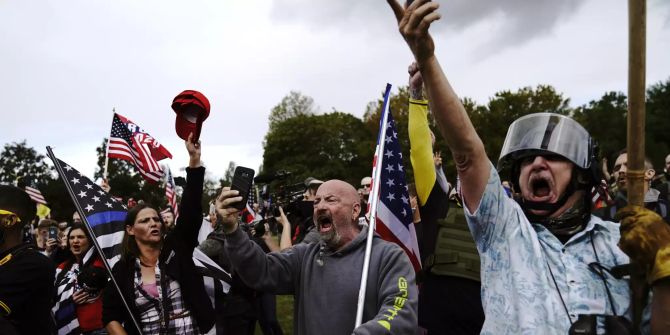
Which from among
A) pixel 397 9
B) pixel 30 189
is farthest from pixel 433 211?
pixel 30 189

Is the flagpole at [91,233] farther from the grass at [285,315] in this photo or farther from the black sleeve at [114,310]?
the grass at [285,315]

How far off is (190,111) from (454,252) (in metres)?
2.01

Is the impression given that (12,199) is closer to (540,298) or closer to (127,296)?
(127,296)

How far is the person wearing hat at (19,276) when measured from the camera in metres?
3.59

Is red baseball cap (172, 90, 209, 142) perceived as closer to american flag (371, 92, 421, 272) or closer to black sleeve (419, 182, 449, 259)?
american flag (371, 92, 421, 272)

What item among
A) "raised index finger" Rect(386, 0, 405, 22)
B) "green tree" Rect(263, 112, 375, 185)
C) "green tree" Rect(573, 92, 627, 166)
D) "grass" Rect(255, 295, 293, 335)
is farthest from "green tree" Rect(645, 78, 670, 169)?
"raised index finger" Rect(386, 0, 405, 22)

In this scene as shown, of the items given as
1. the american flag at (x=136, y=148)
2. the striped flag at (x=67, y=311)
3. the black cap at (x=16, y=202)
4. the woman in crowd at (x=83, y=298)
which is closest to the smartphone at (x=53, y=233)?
the american flag at (x=136, y=148)

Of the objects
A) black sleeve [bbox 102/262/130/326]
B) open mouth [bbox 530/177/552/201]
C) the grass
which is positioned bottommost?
the grass

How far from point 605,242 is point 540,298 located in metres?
0.40

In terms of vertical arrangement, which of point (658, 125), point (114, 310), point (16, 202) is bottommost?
point (114, 310)

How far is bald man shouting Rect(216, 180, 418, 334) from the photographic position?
3111mm

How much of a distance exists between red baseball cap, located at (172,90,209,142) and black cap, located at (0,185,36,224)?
4.78 ft

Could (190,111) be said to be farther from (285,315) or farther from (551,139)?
(285,315)

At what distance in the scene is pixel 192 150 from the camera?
3631 millimetres
